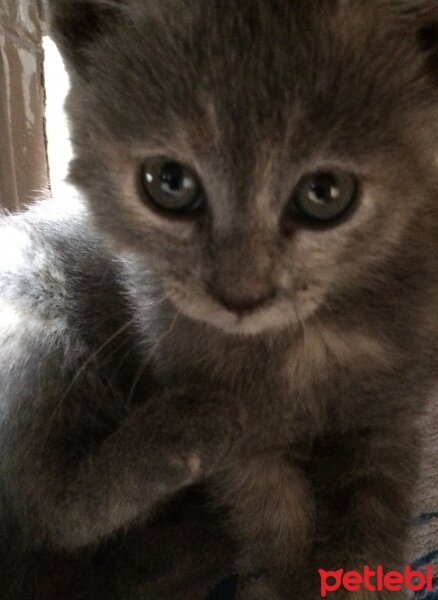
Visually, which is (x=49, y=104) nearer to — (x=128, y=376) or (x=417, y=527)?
(x=128, y=376)

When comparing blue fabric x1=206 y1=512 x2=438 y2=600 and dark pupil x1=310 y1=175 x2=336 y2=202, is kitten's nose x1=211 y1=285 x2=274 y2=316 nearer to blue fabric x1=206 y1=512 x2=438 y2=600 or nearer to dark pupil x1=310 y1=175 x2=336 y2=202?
dark pupil x1=310 y1=175 x2=336 y2=202

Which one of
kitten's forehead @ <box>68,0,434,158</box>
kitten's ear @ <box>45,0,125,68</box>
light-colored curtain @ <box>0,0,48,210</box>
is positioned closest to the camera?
kitten's forehead @ <box>68,0,434,158</box>

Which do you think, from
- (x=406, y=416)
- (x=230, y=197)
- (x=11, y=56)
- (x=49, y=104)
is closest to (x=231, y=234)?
(x=230, y=197)

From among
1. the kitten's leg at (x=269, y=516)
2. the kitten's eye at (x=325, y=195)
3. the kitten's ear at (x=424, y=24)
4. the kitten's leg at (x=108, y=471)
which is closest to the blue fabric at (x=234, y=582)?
the kitten's leg at (x=269, y=516)

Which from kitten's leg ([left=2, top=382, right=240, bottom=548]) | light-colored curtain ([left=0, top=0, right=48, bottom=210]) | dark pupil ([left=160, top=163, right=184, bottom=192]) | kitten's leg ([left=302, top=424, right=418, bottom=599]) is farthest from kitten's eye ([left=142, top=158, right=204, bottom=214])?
light-colored curtain ([left=0, top=0, right=48, bottom=210])

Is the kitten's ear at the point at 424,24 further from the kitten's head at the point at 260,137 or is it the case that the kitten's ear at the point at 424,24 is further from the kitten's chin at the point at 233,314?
the kitten's chin at the point at 233,314
